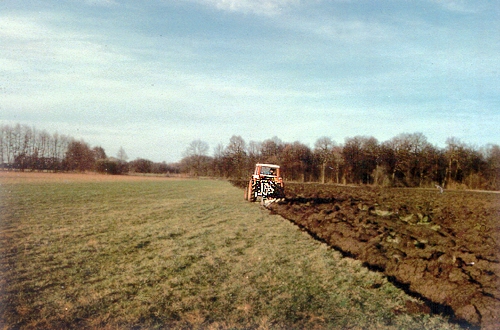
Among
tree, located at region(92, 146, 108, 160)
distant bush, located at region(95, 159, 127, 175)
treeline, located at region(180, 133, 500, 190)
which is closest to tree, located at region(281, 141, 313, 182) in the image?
treeline, located at region(180, 133, 500, 190)

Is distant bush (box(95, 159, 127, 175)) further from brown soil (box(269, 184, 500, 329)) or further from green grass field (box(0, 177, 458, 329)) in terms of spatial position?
brown soil (box(269, 184, 500, 329))

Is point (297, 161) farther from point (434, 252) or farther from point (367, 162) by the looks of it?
point (434, 252)

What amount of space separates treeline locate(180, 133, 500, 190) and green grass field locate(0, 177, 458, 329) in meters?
12.9

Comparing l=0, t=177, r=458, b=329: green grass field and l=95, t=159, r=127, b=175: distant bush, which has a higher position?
l=95, t=159, r=127, b=175: distant bush

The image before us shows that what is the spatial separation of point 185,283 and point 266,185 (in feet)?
46.8

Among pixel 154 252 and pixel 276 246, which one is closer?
pixel 154 252

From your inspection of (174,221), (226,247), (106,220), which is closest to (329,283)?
(226,247)

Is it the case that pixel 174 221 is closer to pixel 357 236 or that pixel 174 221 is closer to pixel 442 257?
pixel 357 236

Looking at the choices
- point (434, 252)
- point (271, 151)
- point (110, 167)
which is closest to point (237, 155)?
point (271, 151)

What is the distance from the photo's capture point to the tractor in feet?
63.8

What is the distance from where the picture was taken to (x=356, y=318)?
176 inches

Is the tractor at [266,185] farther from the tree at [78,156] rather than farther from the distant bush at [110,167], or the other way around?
A: the tree at [78,156]

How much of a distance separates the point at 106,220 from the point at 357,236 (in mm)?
7721

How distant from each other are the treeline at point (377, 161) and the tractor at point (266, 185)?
3053 mm
